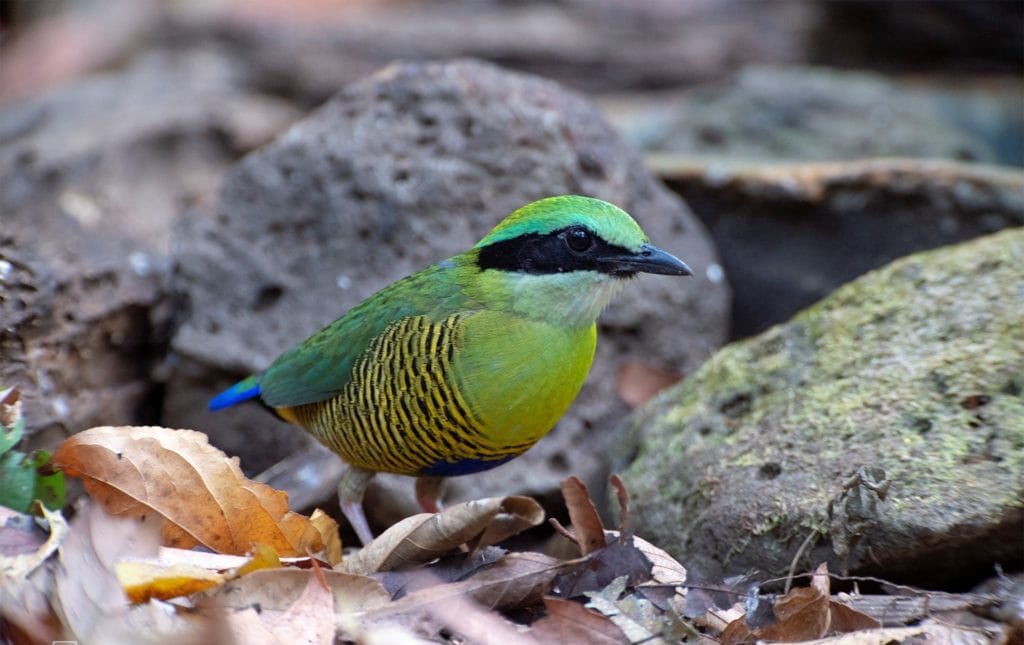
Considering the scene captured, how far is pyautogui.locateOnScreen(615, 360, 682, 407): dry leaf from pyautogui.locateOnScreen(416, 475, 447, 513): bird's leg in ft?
4.42

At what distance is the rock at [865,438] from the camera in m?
4.09

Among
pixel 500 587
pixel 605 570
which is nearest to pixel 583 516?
pixel 605 570

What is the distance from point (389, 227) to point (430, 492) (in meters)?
1.61

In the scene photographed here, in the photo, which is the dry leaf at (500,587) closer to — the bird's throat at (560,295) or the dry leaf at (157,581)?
the dry leaf at (157,581)

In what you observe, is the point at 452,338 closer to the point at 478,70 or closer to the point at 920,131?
the point at 478,70

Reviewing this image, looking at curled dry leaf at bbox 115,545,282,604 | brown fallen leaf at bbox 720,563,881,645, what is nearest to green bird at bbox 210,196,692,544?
curled dry leaf at bbox 115,545,282,604

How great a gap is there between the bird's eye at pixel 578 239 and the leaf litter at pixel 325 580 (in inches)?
38.8

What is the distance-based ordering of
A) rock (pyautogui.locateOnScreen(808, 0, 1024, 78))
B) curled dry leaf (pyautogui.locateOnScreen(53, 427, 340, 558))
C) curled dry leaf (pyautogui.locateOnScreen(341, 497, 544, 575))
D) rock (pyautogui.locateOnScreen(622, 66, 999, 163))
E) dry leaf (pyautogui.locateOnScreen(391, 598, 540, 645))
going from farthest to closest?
rock (pyautogui.locateOnScreen(808, 0, 1024, 78)) → rock (pyautogui.locateOnScreen(622, 66, 999, 163)) → curled dry leaf (pyautogui.locateOnScreen(341, 497, 544, 575)) → curled dry leaf (pyautogui.locateOnScreen(53, 427, 340, 558)) → dry leaf (pyautogui.locateOnScreen(391, 598, 540, 645))

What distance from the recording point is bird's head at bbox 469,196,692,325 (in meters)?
4.62

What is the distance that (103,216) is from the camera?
27.1 ft

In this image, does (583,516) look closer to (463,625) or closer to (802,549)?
(463,625)

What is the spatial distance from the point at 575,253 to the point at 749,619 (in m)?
1.63

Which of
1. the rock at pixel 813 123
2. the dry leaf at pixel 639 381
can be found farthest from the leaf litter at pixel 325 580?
the rock at pixel 813 123

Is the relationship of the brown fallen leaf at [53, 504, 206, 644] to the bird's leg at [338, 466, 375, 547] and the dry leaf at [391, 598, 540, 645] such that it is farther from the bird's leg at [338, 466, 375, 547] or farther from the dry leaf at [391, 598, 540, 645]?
the bird's leg at [338, 466, 375, 547]
